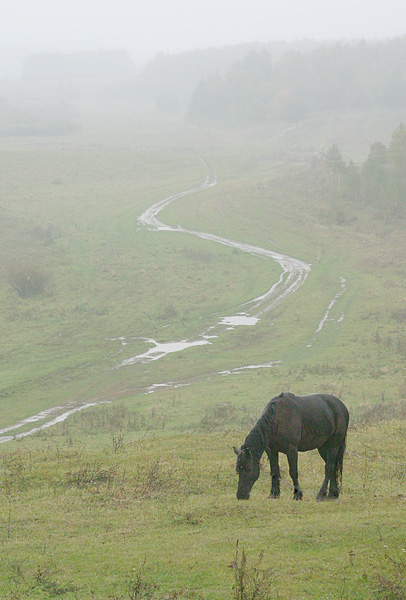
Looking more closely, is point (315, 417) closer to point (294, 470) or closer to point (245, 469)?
point (294, 470)

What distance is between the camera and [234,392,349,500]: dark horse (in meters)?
13.1

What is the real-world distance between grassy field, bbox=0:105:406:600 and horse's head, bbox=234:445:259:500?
0.35 metres

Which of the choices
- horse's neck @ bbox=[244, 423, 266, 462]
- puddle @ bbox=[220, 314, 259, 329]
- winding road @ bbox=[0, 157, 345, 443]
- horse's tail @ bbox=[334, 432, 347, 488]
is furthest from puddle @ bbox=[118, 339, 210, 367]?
horse's neck @ bbox=[244, 423, 266, 462]

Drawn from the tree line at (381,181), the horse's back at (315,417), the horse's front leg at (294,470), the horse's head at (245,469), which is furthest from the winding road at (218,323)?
the tree line at (381,181)

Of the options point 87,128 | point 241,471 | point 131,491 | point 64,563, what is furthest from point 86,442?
point 87,128

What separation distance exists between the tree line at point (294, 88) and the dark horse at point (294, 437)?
465 feet

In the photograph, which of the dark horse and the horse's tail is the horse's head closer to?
the dark horse

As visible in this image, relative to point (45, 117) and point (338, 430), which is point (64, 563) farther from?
point (45, 117)

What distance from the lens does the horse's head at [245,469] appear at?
1305 centimetres

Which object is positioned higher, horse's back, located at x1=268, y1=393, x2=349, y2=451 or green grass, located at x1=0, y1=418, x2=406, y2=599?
horse's back, located at x1=268, y1=393, x2=349, y2=451

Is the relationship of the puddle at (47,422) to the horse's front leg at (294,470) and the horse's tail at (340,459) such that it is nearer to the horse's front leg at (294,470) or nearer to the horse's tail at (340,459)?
the horse's front leg at (294,470)

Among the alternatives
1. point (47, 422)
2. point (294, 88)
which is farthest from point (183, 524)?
point (294, 88)

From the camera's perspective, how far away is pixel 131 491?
1461 cm

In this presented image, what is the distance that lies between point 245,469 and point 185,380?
22.9 m
